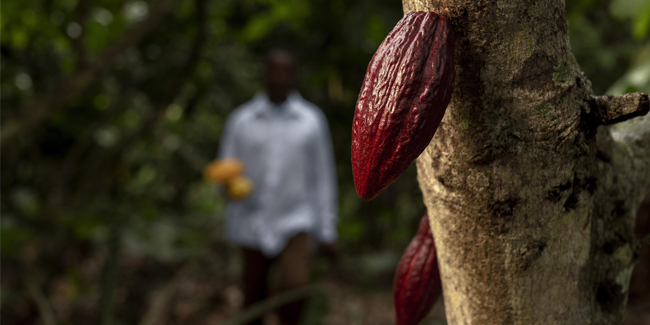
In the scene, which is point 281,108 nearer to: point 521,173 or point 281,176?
point 281,176

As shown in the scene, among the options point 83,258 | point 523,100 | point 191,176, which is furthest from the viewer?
point 83,258

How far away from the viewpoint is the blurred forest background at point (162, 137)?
2156 millimetres

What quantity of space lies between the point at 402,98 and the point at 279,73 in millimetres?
1868

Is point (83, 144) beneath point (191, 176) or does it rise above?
above

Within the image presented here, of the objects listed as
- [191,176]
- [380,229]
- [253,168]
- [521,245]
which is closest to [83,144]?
[191,176]

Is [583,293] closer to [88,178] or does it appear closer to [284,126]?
→ [284,126]

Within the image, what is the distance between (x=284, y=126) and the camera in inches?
84.5

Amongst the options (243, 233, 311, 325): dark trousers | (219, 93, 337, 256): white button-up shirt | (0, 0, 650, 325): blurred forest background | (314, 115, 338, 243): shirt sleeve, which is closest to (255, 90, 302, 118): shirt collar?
(219, 93, 337, 256): white button-up shirt

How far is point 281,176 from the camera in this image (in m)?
2.12

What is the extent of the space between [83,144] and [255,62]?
4.05ft

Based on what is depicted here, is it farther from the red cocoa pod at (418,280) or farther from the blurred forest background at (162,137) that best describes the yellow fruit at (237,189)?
the red cocoa pod at (418,280)

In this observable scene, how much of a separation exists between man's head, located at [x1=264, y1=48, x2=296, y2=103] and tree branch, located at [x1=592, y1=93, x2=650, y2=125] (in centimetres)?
185

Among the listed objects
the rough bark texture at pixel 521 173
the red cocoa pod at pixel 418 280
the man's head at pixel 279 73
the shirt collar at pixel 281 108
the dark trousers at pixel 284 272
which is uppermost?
the rough bark texture at pixel 521 173

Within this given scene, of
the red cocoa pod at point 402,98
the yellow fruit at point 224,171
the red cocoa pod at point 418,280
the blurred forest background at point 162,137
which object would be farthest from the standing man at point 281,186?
the red cocoa pod at point 402,98
